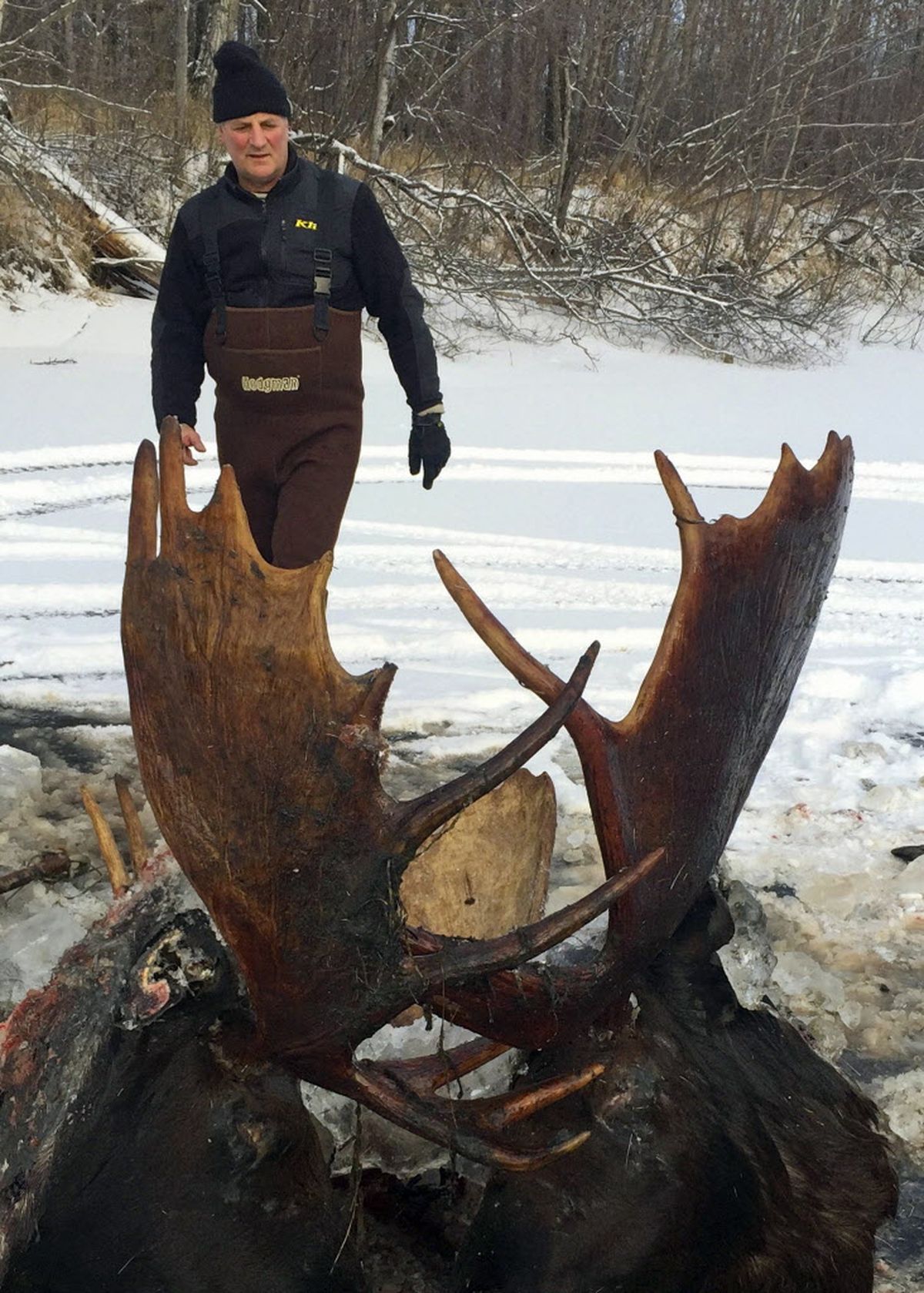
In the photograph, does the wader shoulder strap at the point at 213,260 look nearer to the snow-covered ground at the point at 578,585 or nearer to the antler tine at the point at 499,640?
the snow-covered ground at the point at 578,585

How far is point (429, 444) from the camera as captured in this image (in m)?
3.94

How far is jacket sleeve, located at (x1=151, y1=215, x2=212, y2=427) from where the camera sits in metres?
3.59

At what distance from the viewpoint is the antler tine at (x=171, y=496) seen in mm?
1327

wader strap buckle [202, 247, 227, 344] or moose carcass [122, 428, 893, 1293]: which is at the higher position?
wader strap buckle [202, 247, 227, 344]

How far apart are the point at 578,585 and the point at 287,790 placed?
466cm

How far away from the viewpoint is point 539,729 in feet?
4.31

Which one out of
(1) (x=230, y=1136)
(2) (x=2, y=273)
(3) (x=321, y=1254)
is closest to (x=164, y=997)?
(1) (x=230, y=1136)

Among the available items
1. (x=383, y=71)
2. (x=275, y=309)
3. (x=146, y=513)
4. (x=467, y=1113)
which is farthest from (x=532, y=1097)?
(x=383, y=71)

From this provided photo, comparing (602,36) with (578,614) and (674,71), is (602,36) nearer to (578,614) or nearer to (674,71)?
(674,71)

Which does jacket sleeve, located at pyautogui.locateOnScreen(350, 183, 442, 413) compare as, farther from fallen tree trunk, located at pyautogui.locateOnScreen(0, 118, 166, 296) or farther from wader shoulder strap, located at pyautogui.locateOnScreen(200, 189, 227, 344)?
fallen tree trunk, located at pyautogui.locateOnScreen(0, 118, 166, 296)

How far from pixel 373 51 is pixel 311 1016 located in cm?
1369

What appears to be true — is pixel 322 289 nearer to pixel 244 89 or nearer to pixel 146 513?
pixel 244 89

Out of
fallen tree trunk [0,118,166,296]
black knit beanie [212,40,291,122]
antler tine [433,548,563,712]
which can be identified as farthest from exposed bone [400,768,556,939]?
fallen tree trunk [0,118,166,296]

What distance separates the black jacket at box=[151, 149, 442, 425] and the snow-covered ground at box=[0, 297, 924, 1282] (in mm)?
1295
